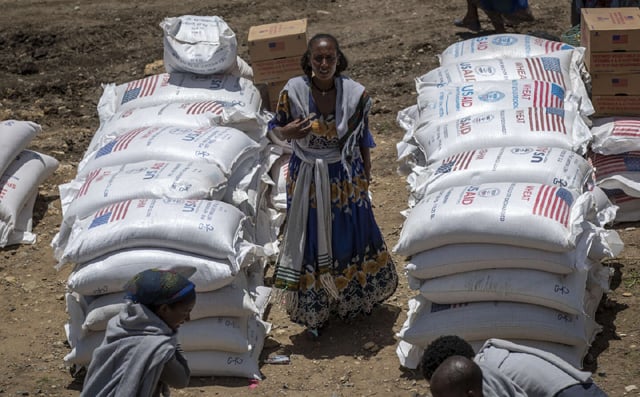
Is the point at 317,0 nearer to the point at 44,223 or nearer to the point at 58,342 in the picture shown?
the point at 44,223

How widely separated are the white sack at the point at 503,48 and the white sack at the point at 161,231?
7.42 feet

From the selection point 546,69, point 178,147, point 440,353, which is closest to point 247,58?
point 178,147

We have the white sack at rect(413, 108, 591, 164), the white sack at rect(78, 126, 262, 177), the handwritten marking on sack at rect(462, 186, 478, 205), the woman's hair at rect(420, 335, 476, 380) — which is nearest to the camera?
the woman's hair at rect(420, 335, 476, 380)

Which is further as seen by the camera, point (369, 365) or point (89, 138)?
point (89, 138)

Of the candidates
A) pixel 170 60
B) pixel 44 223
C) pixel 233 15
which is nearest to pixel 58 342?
pixel 44 223

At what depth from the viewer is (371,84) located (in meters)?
9.34

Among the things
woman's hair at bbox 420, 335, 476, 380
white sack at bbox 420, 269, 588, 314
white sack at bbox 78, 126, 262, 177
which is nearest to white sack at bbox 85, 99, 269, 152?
white sack at bbox 78, 126, 262, 177

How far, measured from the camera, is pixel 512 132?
6344 mm

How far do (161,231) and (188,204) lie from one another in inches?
11.5

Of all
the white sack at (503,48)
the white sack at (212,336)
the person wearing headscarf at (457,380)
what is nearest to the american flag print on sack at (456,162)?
the white sack at (503,48)

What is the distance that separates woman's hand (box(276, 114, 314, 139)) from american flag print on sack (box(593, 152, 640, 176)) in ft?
6.84

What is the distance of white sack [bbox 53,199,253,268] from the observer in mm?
5723

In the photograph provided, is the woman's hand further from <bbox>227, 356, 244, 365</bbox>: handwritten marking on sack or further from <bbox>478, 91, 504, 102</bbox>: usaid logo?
<bbox>478, 91, 504, 102</bbox>: usaid logo

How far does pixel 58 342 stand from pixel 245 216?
1.23 meters
